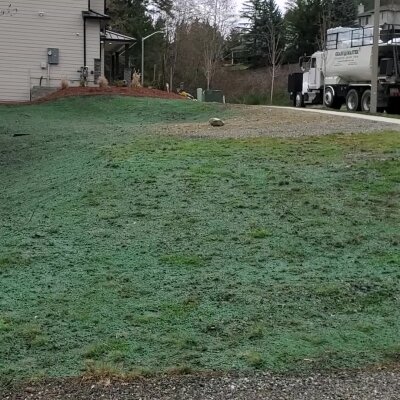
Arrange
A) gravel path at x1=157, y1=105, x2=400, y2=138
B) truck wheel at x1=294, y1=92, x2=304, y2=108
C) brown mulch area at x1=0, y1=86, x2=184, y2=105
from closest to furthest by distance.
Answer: gravel path at x1=157, y1=105, x2=400, y2=138 < brown mulch area at x1=0, y1=86, x2=184, y2=105 < truck wheel at x1=294, y1=92, x2=304, y2=108

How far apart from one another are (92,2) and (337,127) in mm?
24272

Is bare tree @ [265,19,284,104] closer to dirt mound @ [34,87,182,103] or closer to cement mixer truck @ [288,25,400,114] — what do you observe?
cement mixer truck @ [288,25,400,114]

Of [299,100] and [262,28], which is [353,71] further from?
[262,28]

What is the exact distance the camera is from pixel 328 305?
496 cm

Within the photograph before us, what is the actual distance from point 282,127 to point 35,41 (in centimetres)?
2097

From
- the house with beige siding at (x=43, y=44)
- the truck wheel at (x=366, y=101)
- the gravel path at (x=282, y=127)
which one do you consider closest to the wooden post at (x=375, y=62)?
the truck wheel at (x=366, y=101)

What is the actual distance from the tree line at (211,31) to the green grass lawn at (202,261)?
1774 inches

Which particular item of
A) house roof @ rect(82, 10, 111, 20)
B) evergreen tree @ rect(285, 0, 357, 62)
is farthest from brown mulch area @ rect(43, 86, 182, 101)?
evergreen tree @ rect(285, 0, 357, 62)

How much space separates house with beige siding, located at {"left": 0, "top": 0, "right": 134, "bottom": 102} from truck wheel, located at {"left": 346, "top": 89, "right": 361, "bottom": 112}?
13732 mm

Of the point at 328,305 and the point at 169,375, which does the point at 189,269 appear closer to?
the point at 328,305

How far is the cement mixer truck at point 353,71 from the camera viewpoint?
26.7m

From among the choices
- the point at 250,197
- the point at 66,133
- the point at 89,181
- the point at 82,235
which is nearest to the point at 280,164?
the point at 250,197

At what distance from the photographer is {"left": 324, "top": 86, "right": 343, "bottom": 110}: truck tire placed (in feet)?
104

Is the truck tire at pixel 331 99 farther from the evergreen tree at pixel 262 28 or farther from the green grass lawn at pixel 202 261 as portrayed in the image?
the evergreen tree at pixel 262 28
